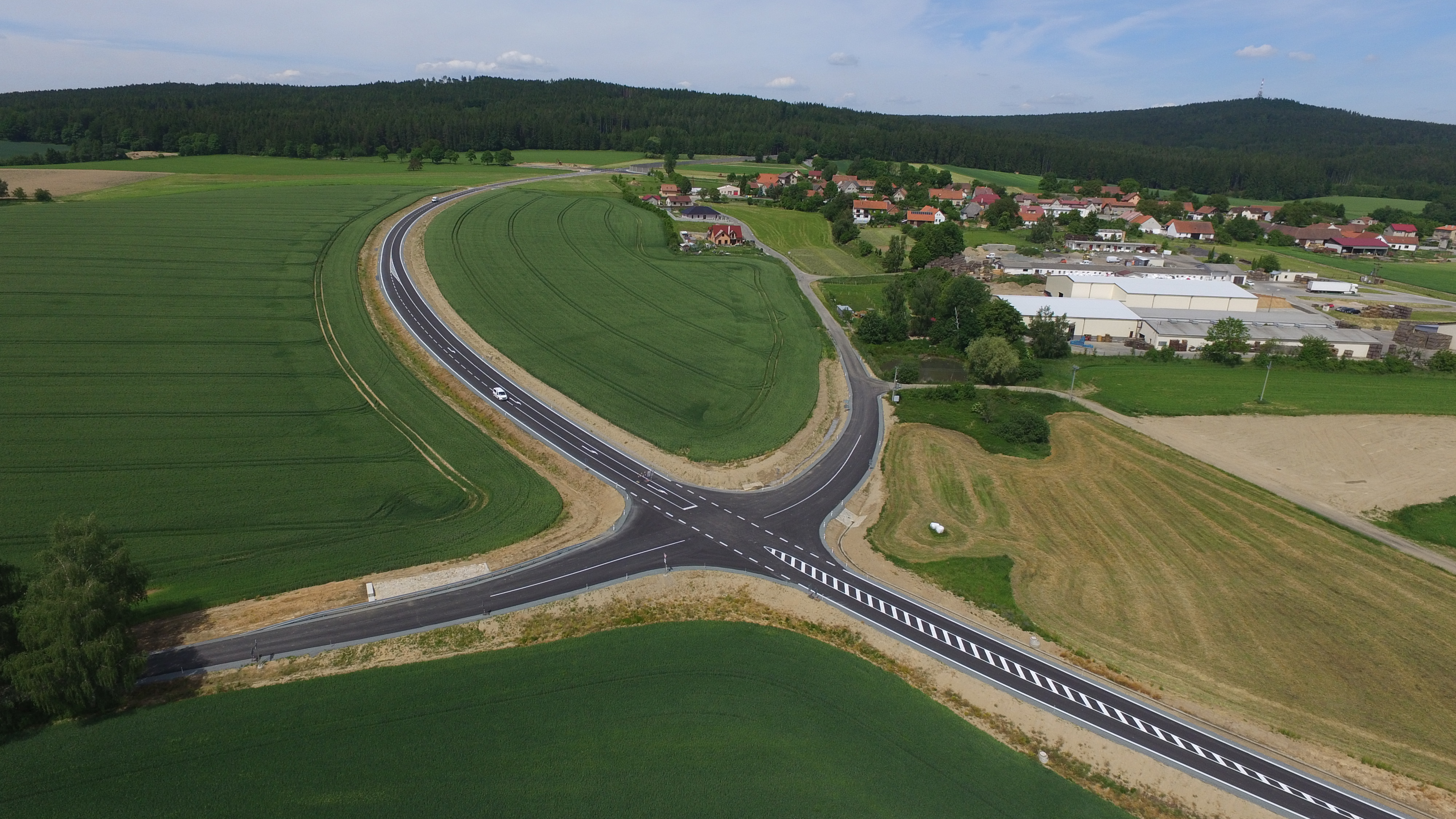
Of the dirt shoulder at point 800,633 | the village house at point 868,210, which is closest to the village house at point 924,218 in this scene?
the village house at point 868,210

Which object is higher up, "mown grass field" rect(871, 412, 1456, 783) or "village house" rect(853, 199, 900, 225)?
"village house" rect(853, 199, 900, 225)

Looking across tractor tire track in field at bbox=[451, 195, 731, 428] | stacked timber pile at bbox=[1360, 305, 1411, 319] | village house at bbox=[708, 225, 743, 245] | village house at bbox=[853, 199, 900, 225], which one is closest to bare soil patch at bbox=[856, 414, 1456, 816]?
tractor tire track in field at bbox=[451, 195, 731, 428]

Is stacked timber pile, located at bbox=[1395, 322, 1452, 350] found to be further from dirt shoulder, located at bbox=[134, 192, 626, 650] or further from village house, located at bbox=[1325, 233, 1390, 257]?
dirt shoulder, located at bbox=[134, 192, 626, 650]

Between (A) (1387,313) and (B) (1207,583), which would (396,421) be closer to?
(B) (1207,583)

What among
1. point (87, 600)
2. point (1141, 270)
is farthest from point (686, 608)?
point (1141, 270)

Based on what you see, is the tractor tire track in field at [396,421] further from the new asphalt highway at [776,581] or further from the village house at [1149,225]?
the village house at [1149,225]
